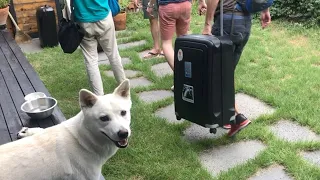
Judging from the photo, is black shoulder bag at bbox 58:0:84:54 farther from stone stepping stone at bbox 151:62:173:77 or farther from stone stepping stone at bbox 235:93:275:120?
stone stepping stone at bbox 235:93:275:120

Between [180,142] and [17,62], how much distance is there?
7.54ft

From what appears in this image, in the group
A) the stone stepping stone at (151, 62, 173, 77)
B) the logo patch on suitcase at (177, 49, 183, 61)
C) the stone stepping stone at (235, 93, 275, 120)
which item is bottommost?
the stone stepping stone at (235, 93, 275, 120)

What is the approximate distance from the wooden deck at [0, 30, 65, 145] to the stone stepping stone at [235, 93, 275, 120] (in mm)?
1945

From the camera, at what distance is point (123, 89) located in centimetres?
254

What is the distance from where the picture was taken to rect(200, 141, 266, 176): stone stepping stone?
335cm

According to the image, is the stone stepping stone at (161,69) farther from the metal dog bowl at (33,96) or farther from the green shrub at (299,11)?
the green shrub at (299,11)

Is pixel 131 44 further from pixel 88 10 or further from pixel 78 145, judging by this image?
pixel 78 145

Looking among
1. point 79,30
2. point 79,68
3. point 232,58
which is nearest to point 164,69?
point 79,68

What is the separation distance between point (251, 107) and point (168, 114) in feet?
2.97

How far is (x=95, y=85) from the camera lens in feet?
13.8

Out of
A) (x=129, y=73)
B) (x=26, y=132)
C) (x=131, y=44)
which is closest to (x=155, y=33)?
(x=129, y=73)

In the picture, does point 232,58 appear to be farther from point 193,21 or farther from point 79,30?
point 193,21

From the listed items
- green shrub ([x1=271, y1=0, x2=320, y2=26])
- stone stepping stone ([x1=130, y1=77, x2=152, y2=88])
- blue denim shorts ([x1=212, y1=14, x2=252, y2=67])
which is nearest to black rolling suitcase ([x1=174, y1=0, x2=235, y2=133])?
blue denim shorts ([x1=212, y1=14, x2=252, y2=67])

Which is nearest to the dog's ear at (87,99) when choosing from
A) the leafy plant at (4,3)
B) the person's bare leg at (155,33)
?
the person's bare leg at (155,33)
